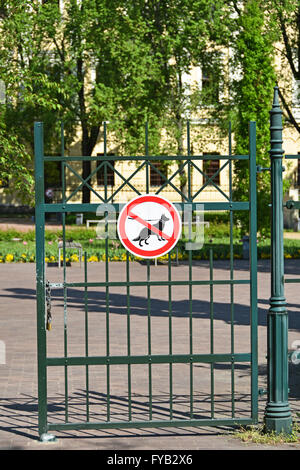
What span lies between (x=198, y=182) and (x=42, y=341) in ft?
132

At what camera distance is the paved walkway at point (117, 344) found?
7.39 metres

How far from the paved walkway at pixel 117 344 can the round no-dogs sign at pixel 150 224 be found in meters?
1.59

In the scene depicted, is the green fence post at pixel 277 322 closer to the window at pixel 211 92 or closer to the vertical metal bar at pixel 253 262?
the vertical metal bar at pixel 253 262

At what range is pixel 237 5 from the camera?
3653cm

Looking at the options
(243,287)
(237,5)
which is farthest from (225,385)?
(237,5)

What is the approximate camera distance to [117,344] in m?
11.9

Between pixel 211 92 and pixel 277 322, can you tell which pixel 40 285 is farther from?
pixel 211 92

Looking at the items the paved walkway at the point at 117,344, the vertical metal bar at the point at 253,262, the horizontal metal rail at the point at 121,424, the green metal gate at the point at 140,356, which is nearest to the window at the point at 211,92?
the paved walkway at the point at 117,344

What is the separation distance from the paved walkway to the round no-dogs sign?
159 cm

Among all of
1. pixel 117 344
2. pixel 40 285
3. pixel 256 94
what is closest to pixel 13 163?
pixel 117 344

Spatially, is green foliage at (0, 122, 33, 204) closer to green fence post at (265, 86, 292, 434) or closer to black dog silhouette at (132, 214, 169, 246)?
black dog silhouette at (132, 214, 169, 246)

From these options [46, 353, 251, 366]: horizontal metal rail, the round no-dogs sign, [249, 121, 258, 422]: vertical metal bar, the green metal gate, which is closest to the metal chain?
the green metal gate
